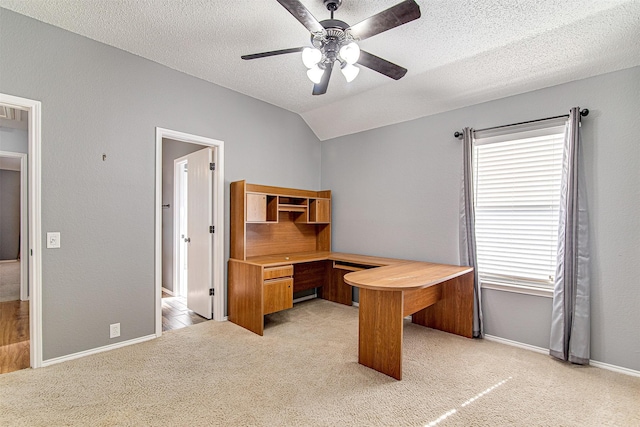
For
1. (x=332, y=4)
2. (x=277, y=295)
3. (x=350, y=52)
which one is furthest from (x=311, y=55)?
(x=277, y=295)

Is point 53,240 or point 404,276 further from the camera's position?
point 404,276

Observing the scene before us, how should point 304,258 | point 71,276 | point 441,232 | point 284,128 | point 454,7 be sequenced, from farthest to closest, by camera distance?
point 284,128 < point 304,258 < point 441,232 < point 71,276 < point 454,7

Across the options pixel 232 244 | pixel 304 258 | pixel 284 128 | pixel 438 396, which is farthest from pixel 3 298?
pixel 438 396

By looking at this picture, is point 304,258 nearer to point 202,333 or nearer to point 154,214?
point 202,333

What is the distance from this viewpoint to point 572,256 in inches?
104

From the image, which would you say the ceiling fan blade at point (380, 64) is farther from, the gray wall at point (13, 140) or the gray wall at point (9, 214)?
the gray wall at point (9, 214)

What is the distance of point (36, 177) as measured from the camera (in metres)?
2.37

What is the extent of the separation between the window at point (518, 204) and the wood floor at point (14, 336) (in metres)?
4.35

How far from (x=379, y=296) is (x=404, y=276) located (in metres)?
0.35

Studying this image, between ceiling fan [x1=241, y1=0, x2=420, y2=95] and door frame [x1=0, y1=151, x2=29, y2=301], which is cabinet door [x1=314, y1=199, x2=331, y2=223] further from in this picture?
door frame [x1=0, y1=151, x2=29, y2=301]

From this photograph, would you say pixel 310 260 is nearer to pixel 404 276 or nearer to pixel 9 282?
pixel 404 276

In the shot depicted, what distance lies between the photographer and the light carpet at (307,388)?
6.09 ft

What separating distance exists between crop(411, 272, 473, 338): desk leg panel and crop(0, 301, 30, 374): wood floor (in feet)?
12.6

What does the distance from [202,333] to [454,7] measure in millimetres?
3664
